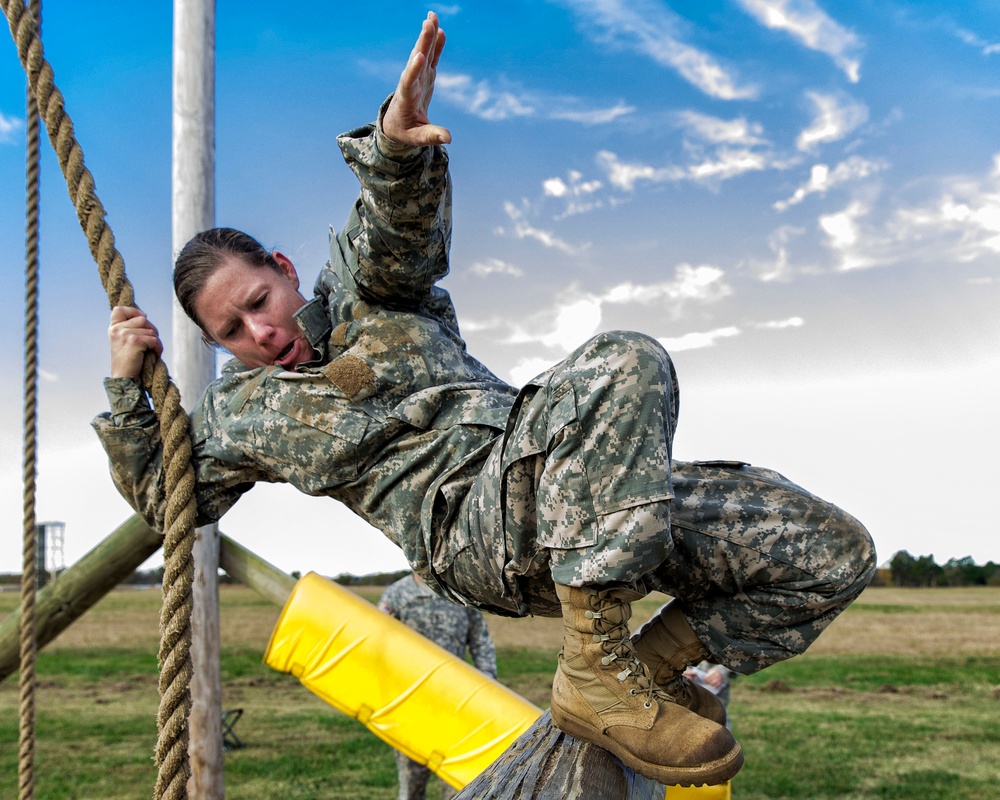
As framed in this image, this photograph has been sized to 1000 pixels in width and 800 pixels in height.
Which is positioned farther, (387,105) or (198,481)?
(198,481)

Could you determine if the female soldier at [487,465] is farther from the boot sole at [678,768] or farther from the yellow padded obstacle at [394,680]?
the yellow padded obstacle at [394,680]

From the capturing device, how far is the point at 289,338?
86.4 inches

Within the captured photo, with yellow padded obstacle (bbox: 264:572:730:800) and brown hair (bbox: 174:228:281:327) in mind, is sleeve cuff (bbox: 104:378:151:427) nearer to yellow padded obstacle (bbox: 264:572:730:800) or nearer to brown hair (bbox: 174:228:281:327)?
brown hair (bbox: 174:228:281:327)

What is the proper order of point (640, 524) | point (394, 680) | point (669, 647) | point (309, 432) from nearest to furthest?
point (640, 524), point (669, 647), point (309, 432), point (394, 680)

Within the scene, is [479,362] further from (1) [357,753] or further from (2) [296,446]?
(1) [357,753]

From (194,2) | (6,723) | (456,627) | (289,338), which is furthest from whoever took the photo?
(6,723)

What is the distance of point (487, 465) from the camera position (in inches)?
71.0

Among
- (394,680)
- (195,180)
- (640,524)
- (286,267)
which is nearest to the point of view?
(640,524)

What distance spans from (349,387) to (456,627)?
4024 millimetres

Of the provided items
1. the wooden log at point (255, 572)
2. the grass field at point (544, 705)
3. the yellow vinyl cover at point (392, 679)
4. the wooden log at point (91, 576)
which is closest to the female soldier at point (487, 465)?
the yellow vinyl cover at point (392, 679)

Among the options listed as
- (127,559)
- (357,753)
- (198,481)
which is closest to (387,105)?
(198,481)

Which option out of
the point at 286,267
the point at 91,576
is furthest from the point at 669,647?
the point at 91,576

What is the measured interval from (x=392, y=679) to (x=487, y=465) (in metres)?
2.22

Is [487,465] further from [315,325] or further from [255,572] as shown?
[255,572]
